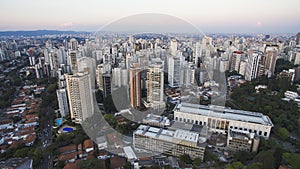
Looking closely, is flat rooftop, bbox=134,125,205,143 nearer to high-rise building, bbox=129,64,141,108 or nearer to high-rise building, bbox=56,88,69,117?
high-rise building, bbox=129,64,141,108

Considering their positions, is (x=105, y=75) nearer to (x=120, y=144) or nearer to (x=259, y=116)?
(x=120, y=144)

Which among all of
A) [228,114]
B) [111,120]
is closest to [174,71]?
[228,114]

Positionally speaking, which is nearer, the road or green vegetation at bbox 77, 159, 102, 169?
green vegetation at bbox 77, 159, 102, 169

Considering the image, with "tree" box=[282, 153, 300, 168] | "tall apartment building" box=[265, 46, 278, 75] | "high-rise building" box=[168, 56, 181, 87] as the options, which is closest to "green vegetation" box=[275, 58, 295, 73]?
"tall apartment building" box=[265, 46, 278, 75]

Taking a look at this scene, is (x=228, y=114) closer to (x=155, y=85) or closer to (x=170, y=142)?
(x=170, y=142)

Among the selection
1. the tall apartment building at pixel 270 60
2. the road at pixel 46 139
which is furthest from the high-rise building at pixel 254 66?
the road at pixel 46 139
